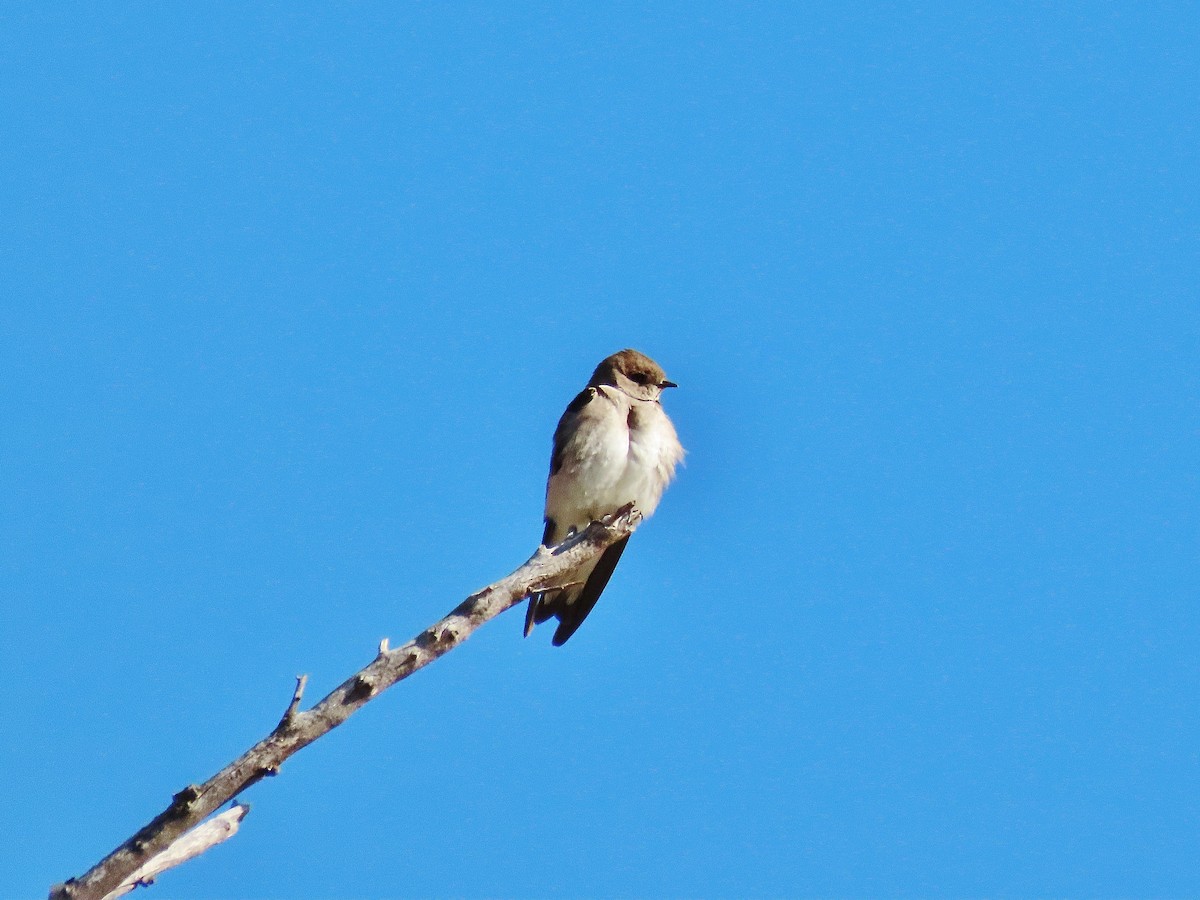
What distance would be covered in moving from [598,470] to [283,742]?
14.9 feet

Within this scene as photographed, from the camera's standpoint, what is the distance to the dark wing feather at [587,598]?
9.45 meters

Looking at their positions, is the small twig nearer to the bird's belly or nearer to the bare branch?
the bare branch

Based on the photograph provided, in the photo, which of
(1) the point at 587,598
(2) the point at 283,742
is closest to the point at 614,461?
(1) the point at 587,598

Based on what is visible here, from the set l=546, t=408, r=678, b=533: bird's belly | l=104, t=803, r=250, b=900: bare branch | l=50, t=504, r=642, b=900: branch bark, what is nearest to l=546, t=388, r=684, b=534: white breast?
l=546, t=408, r=678, b=533: bird's belly

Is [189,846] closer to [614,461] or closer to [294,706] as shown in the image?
[294,706]

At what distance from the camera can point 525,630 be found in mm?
9164

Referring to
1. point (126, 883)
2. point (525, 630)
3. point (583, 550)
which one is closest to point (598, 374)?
point (525, 630)

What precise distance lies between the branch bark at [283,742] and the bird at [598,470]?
336 cm

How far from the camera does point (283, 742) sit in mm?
4984

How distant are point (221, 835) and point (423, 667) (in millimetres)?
1026

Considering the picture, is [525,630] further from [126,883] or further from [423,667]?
[126,883]

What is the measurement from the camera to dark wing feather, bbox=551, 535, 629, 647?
9.45 meters

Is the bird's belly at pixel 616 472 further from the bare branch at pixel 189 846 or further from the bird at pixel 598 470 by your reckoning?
the bare branch at pixel 189 846

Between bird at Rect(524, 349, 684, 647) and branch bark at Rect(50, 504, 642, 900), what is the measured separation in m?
3.36
